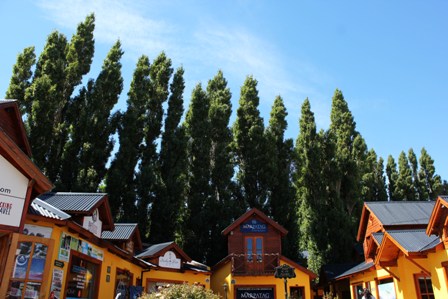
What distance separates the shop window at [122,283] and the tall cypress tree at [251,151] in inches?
635

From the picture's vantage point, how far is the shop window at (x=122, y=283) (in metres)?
16.0

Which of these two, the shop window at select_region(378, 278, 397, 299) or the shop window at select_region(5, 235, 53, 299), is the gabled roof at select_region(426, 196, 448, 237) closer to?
the shop window at select_region(378, 278, 397, 299)

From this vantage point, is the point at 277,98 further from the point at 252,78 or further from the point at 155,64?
the point at 155,64

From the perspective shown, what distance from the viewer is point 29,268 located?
8.90 metres

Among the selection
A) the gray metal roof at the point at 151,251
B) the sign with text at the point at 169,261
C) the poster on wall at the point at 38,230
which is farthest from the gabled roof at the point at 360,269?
the poster on wall at the point at 38,230

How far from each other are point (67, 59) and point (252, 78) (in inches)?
715

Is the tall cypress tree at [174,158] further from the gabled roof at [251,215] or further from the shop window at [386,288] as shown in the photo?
the shop window at [386,288]

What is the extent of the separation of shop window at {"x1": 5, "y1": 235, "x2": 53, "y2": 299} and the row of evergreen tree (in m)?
16.8

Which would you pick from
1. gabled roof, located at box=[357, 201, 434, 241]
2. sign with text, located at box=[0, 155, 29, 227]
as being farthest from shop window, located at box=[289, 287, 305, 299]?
sign with text, located at box=[0, 155, 29, 227]

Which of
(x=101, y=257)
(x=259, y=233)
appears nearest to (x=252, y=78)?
(x=259, y=233)

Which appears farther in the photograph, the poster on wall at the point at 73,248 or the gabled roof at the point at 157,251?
the gabled roof at the point at 157,251

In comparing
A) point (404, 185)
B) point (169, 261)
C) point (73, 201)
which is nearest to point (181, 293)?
point (73, 201)

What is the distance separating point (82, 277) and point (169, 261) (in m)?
8.72

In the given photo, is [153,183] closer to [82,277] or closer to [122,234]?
[122,234]
